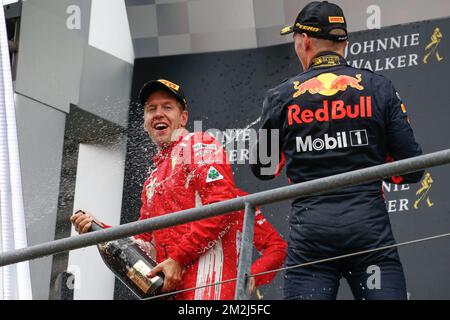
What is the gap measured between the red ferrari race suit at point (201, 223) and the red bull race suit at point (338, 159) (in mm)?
216

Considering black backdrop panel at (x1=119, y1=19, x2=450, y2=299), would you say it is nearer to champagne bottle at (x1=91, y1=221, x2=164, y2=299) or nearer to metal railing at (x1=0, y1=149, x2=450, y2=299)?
champagne bottle at (x1=91, y1=221, x2=164, y2=299)

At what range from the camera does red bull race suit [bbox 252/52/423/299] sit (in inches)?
151

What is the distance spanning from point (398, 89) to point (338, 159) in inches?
92.3

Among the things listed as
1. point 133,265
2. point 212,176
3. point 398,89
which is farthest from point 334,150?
point 398,89

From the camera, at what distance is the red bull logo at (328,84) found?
4.09 meters

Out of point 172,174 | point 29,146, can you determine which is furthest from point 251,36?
point 172,174

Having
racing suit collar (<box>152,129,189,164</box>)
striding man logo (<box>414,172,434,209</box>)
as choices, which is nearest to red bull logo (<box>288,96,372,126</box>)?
racing suit collar (<box>152,129,189,164</box>)

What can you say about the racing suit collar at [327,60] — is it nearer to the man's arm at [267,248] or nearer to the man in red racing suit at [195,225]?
the man in red racing suit at [195,225]

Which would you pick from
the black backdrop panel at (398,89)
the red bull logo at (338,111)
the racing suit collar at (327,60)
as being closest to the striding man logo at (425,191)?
the black backdrop panel at (398,89)

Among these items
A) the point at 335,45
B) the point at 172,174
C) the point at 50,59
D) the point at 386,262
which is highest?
the point at 50,59

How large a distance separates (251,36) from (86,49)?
35.4 inches

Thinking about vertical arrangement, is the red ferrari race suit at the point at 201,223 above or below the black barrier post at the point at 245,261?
above

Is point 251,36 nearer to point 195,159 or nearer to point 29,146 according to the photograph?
point 29,146

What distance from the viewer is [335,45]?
425 centimetres
